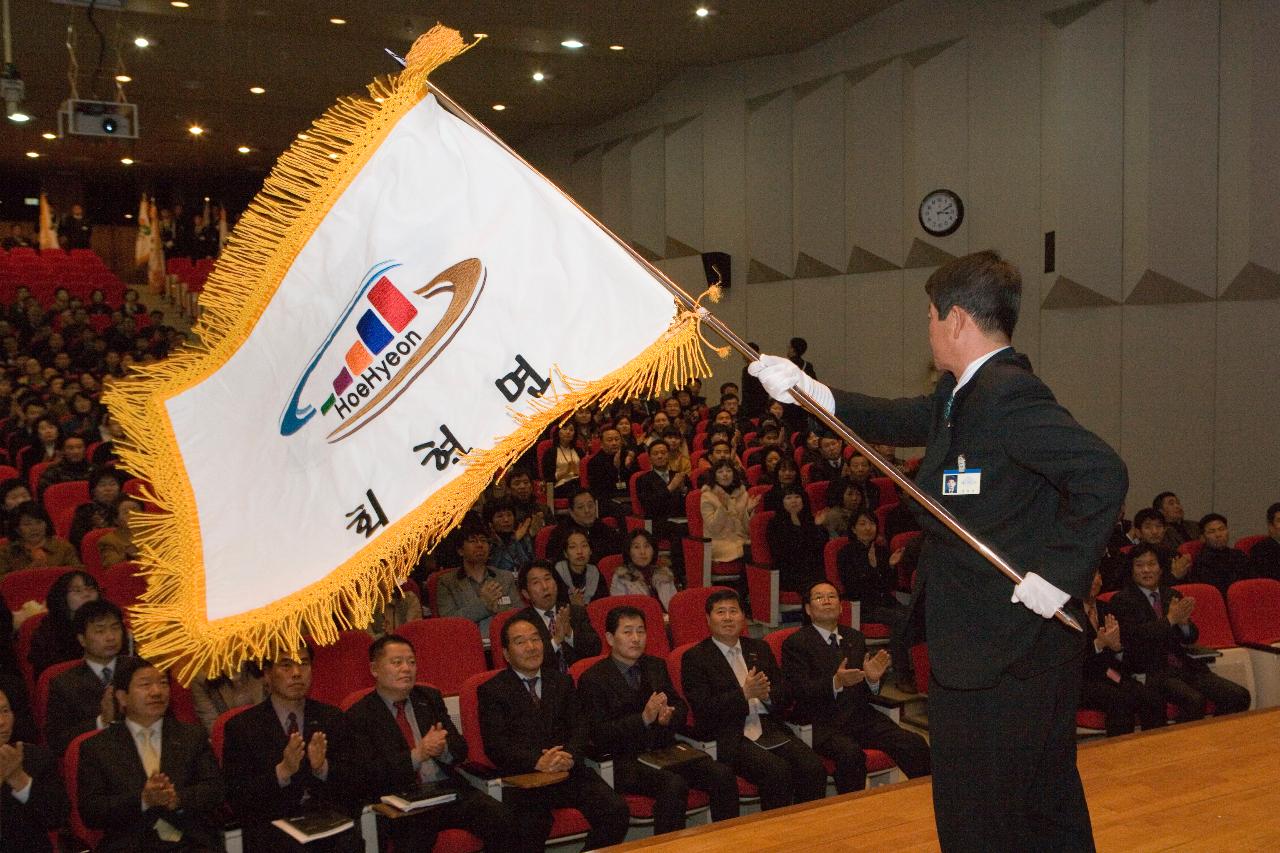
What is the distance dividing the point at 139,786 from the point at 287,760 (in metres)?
0.49

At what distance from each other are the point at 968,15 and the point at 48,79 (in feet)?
41.4

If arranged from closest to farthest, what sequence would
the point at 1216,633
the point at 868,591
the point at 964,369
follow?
the point at 964,369, the point at 1216,633, the point at 868,591

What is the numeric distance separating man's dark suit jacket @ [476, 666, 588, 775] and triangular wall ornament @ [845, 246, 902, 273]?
28.7ft

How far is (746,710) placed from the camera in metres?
4.85

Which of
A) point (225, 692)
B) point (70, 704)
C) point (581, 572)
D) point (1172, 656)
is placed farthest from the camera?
point (581, 572)

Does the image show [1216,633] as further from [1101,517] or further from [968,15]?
[968,15]

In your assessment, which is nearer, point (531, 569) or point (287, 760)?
point (287, 760)

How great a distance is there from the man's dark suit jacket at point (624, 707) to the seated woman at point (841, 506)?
3727 millimetres

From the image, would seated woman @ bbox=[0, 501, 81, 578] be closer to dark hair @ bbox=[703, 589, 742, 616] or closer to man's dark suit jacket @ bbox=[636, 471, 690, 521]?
dark hair @ bbox=[703, 589, 742, 616]

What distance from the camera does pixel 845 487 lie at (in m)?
8.85

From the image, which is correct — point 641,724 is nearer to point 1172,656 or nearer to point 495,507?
point 495,507

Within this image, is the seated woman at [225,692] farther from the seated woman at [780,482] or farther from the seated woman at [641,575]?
the seated woman at [780,482]

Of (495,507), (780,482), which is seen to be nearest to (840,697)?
(495,507)

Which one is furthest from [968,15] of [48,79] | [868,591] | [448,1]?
[48,79]
